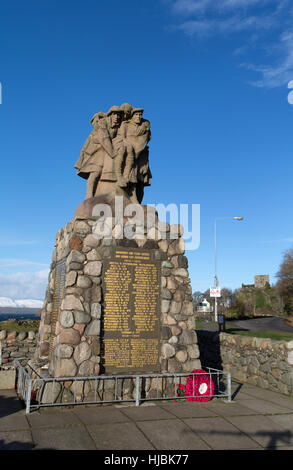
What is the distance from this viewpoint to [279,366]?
28.5 ft

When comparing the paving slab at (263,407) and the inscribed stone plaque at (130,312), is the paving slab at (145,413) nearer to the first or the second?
the inscribed stone plaque at (130,312)

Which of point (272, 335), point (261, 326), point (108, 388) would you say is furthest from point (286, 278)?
point (108, 388)

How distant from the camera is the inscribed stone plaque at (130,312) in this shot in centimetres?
725

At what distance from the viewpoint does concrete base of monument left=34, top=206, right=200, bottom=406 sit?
6.95 meters

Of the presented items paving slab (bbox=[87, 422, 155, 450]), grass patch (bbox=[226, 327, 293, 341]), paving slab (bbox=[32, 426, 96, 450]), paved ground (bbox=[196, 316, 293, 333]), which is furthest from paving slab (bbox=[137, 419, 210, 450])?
paved ground (bbox=[196, 316, 293, 333])

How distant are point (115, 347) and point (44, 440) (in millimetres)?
2628

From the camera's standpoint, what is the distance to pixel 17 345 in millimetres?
12305

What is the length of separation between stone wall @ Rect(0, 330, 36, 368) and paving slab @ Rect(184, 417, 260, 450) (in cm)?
794

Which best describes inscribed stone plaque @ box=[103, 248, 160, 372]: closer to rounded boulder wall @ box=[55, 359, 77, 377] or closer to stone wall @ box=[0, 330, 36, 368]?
rounded boulder wall @ box=[55, 359, 77, 377]

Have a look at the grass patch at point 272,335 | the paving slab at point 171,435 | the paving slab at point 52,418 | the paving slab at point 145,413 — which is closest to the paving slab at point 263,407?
the paving slab at point 145,413

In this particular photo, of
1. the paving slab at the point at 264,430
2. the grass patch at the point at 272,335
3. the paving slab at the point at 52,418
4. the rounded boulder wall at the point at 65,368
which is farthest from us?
the grass patch at the point at 272,335

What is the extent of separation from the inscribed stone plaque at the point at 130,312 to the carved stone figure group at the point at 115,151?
198 cm
